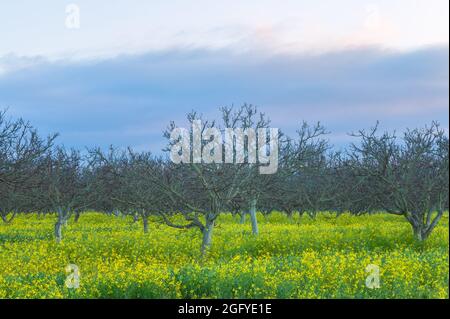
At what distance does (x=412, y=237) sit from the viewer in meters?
25.4

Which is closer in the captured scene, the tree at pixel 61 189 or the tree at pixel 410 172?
the tree at pixel 410 172

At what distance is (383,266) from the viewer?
15.3 m

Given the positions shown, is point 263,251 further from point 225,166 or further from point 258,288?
point 258,288

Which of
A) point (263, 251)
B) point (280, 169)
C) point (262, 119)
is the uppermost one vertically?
point (262, 119)

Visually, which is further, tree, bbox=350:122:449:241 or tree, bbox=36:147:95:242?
tree, bbox=36:147:95:242

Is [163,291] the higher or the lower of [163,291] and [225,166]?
the lower

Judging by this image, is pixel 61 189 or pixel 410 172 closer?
pixel 410 172

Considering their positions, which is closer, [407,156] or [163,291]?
[163,291]

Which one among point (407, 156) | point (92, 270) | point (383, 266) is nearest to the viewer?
point (383, 266)

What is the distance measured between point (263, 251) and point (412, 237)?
718cm
